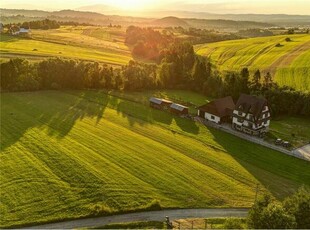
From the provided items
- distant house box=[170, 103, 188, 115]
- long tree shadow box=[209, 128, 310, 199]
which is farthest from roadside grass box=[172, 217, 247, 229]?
distant house box=[170, 103, 188, 115]

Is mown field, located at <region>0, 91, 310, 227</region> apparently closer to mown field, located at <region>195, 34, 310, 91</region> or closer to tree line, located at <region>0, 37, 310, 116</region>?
tree line, located at <region>0, 37, 310, 116</region>

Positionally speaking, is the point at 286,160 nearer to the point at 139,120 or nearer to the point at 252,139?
the point at 252,139

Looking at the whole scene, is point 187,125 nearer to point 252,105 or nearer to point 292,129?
point 252,105

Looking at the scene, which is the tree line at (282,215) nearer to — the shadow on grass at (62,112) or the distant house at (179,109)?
the shadow on grass at (62,112)

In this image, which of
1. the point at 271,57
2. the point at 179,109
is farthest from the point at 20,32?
the point at 179,109

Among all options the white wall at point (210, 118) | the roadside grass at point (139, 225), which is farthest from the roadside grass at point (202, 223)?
the white wall at point (210, 118)
